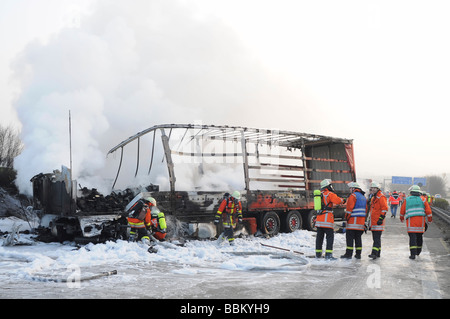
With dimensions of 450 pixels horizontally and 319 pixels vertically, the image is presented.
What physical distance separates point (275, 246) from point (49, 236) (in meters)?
5.33

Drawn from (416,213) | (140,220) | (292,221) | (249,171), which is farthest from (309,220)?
(140,220)

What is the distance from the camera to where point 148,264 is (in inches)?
287

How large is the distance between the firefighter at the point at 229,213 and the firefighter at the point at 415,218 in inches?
142

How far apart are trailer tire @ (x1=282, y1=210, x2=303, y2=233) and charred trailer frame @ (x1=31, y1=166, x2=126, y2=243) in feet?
16.6

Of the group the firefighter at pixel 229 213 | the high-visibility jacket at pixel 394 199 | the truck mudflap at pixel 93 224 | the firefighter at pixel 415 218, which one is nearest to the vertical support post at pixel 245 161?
the firefighter at pixel 229 213

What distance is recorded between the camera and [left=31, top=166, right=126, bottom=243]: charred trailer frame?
9141 millimetres

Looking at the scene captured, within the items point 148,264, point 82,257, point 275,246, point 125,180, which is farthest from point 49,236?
point 275,246

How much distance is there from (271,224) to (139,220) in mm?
4575

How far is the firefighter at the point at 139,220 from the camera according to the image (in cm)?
897

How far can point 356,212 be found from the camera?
8234 mm

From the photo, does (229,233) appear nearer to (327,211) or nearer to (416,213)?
(327,211)

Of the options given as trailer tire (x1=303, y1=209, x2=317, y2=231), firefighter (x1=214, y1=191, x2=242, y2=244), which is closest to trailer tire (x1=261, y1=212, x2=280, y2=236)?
trailer tire (x1=303, y1=209, x2=317, y2=231)

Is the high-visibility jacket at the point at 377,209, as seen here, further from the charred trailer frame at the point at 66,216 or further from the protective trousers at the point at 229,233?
the charred trailer frame at the point at 66,216
